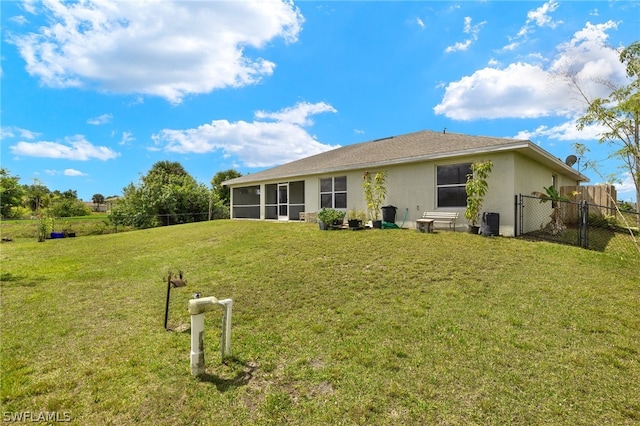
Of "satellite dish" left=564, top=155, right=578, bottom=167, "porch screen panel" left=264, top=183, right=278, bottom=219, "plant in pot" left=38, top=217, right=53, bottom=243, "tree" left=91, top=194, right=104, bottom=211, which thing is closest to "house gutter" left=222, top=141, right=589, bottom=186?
"satellite dish" left=564, top=155, right=578, bottom=167

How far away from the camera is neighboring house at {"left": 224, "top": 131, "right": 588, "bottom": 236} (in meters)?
8.91

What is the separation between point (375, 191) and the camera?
38.4ft

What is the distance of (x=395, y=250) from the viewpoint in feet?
24.3

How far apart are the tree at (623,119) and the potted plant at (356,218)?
9174 millimetres

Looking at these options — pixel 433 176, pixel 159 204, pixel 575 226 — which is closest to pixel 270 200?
pixel 159 204

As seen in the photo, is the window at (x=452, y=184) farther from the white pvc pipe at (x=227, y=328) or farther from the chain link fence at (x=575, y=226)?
the white pvc pipe at (x=227, y=328)

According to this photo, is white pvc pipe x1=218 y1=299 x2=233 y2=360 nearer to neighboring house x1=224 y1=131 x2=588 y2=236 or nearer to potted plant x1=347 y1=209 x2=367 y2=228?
potted plant x1=347 y1=209 x2=367 y2=228

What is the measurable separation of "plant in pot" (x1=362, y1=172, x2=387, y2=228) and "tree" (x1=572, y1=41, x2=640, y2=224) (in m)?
8.03

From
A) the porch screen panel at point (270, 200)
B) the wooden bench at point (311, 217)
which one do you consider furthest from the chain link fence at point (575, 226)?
the porch screen panel at point (270, 200)

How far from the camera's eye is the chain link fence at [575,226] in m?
7.95

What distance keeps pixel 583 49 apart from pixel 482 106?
355 centimetres

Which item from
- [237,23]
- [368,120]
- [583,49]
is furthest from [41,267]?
[583,49]

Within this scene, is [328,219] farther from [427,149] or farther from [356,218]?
[427,149]

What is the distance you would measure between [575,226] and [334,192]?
9.97 metres
